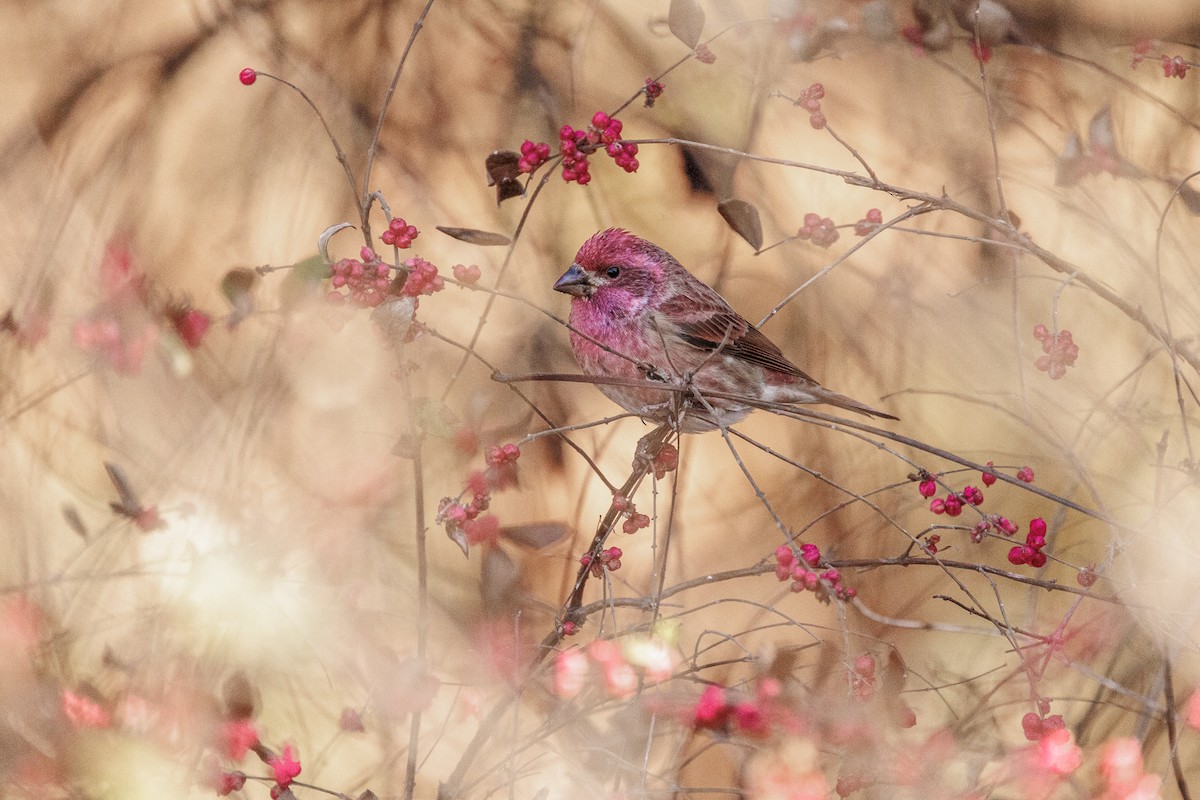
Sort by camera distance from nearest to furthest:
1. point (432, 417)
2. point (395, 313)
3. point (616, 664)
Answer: point (395, 313), point (432, 417), point (616, 664)

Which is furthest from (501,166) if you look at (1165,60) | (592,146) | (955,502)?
(1165,60)

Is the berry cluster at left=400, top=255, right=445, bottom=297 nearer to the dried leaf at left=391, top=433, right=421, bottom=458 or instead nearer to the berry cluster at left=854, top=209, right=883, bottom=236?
the dried leaf at left=391, top=433, right=421, bottom=458

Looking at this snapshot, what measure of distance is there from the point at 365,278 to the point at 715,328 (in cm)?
58

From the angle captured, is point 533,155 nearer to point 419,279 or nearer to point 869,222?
point 419,279

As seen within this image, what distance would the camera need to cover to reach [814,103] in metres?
1.45

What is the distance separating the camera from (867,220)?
4.59ft

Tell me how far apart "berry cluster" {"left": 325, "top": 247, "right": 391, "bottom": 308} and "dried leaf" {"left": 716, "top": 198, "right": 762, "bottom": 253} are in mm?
495

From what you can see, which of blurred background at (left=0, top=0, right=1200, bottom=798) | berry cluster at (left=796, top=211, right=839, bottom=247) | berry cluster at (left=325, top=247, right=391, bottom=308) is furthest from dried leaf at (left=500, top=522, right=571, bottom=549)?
berry cluster at (left=796, top=211, right=839, bottom=247)

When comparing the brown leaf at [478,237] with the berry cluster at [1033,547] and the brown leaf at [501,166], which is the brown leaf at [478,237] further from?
the berry cluster at [1033,547]

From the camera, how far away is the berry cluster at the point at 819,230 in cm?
148

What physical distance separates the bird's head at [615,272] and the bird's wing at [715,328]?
5cm

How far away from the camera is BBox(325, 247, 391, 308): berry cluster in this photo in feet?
3.65

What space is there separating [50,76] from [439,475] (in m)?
0.74

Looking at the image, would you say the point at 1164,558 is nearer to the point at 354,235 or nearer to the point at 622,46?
the point at 622,46
